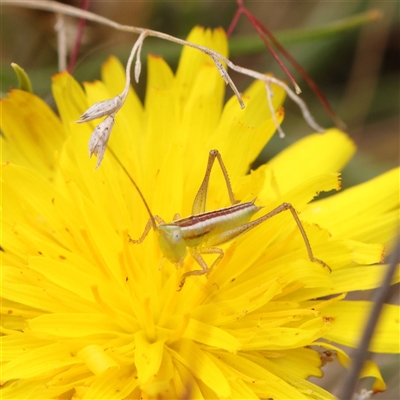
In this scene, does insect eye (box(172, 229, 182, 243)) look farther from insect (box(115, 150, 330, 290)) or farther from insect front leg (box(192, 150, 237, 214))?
insect front leg (box(192, 150, 237, 214))

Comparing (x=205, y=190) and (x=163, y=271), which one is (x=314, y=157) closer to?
(x=205, y=190)

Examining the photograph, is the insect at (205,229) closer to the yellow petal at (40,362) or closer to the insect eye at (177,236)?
the insect eye at (177,236)

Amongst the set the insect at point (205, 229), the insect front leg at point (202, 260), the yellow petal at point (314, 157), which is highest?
the yellow petal at point (314, 157)

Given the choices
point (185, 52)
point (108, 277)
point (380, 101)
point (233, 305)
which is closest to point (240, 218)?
point (233, 305)

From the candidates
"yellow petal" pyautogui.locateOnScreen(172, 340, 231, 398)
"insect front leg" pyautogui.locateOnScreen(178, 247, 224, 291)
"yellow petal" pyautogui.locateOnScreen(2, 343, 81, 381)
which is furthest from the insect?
"yellow petal" pyautogui.locateOnScreen(2, 343, 81, 381)

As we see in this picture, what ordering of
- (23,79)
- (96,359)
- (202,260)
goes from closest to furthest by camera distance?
(96,359) → (202,260) → (23,79)

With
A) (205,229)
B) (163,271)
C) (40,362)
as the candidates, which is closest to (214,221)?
(205,229)

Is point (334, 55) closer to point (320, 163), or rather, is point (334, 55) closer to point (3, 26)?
point (320, 163)

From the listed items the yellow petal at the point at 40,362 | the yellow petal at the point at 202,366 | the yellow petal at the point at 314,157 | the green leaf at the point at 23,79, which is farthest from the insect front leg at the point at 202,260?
the green leaf at the point at 23,79
